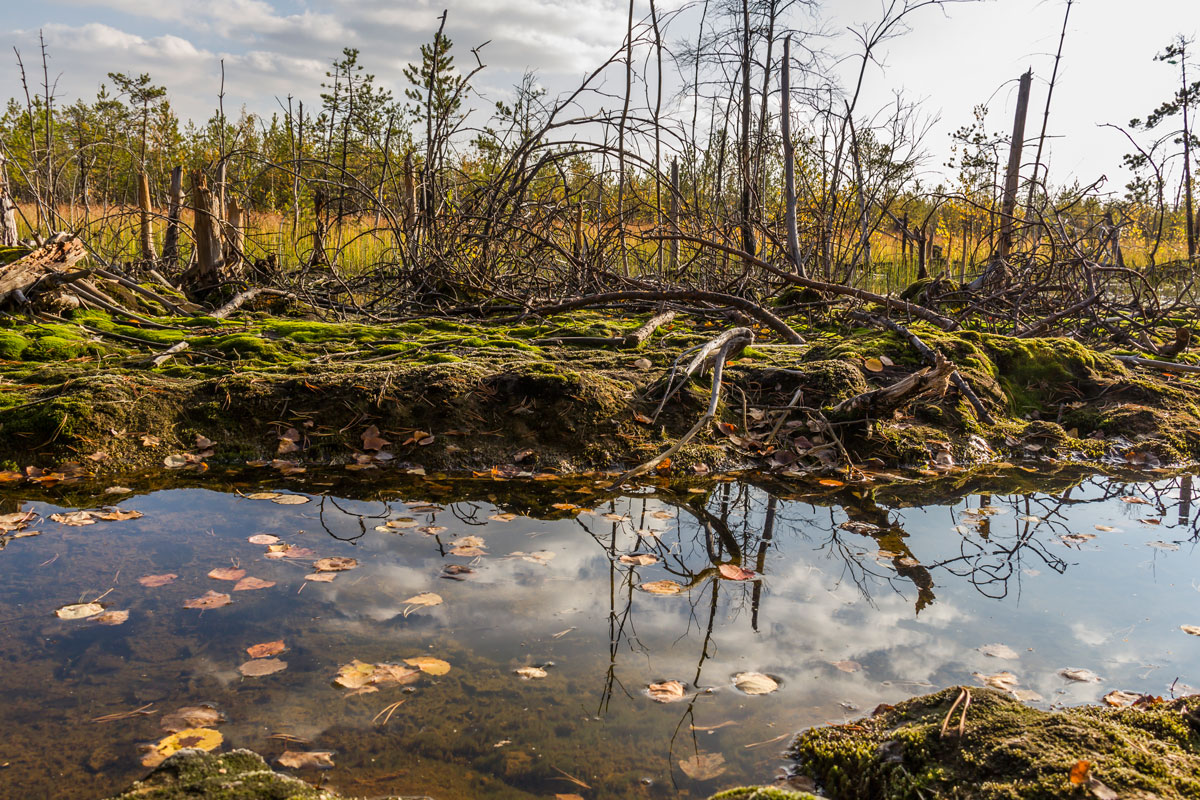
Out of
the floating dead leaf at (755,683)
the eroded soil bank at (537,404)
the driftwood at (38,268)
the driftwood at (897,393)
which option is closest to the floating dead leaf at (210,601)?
the eroded soil bank at (537,404)

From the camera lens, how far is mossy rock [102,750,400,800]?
4.00 ft

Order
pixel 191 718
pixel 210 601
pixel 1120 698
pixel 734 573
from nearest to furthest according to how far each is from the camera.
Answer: pixel 191 718 → pixel 1120 698 → pixel 210 601 → pixel 734 573

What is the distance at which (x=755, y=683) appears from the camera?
6.23ft

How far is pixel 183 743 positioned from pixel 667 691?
1.14m

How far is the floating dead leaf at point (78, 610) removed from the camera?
2109mm

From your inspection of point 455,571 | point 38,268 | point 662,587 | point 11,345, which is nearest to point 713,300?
point 662,587

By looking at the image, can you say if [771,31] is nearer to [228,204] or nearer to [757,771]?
[228,204]

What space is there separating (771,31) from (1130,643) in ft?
23.5

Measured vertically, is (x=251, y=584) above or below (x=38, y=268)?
below

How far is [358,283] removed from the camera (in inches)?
301

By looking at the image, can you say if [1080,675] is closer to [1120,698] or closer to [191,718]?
[1120,698]

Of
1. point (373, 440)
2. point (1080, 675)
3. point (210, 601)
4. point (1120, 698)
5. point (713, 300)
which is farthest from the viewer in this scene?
point (713, 300)

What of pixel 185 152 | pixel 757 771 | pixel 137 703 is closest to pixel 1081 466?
pixel 757 771

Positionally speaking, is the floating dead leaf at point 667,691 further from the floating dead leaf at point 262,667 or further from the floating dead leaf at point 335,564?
the floating dead leaf at point 335,564
